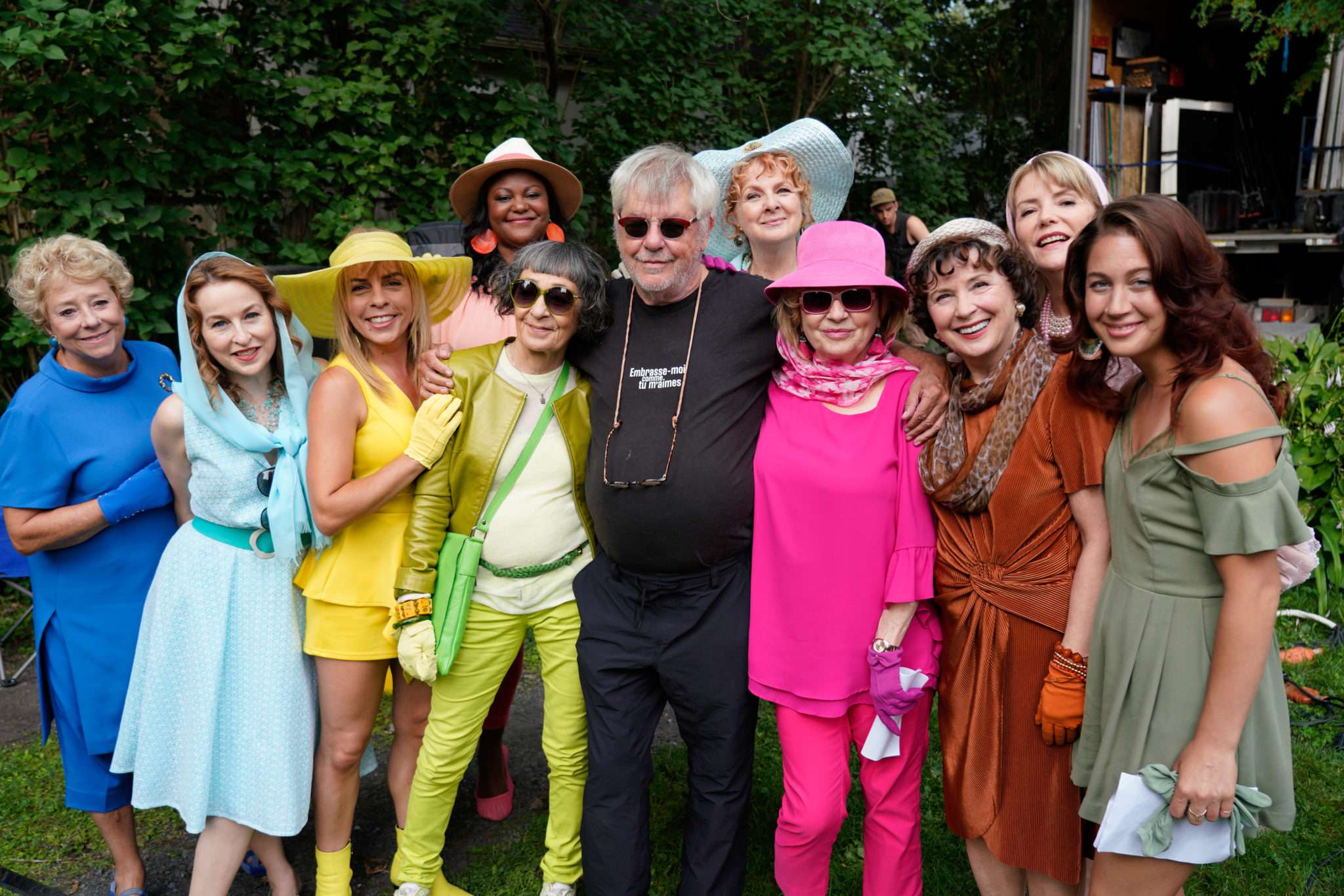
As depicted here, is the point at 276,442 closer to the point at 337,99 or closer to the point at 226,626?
the point at 226,626

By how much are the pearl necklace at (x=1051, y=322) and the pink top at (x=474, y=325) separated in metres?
1.74

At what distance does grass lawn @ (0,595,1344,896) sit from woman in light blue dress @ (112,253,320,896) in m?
0.86

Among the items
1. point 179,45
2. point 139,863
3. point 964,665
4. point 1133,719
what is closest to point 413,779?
point 139,863

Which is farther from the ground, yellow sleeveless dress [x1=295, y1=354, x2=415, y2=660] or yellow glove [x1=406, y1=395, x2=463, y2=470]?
yellow glove [x1=406, y1=395, x2=463, y2=470]

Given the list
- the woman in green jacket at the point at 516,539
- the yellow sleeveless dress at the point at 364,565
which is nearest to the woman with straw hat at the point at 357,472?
the yellow sleeveless dress at the point at 364,565

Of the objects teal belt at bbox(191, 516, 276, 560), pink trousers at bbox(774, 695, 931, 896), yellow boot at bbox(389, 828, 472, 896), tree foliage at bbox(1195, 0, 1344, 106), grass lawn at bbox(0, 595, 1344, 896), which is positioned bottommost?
grass lawn at bbox(0, 595, 1344, 896)

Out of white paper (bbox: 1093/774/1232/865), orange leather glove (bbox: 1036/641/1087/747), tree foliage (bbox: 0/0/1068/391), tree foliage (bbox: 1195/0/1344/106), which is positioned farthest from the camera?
tree foliage (bbox: 0/0/1068/391)

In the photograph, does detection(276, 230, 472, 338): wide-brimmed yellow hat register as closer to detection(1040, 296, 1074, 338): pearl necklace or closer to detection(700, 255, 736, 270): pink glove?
detection(700, 255, 736, 270): pink glove

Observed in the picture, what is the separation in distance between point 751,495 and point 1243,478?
4.02 ft

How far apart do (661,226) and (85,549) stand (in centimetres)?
207

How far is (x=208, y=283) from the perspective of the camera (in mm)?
2838

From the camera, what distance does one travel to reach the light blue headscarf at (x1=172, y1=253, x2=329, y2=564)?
2830 millimetres

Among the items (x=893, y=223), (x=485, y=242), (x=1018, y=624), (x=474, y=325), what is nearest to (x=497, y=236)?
(x=485, y=242)

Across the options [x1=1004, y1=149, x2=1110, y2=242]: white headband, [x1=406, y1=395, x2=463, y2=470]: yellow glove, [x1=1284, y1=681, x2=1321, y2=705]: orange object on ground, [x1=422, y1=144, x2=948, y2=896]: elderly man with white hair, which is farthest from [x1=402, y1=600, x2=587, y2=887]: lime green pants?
[x1=1284, y1=681, x2=1321, y2=705]: orange object on ground
